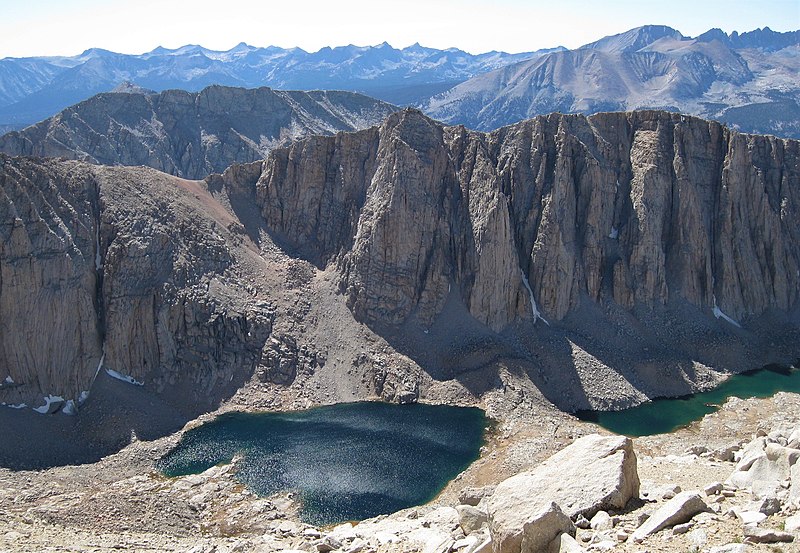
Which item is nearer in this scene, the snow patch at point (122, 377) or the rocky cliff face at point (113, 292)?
the rocky cliff face at point (113, 292)

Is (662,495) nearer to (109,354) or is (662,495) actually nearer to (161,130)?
(109,354)

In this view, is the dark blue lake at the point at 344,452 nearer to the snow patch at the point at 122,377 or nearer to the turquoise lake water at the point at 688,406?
the snow patch at the point at 122,377

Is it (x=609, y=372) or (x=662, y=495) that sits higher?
Answer: (x=662, y=495)

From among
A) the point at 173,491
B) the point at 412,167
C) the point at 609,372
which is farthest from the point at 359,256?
the point at 173,491

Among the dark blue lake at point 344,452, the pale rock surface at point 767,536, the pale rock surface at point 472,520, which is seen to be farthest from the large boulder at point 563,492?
the dark blue lake at point 344,452

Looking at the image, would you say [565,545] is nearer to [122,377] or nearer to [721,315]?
[122,377]

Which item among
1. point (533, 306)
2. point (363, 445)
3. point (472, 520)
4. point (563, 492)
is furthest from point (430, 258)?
point (563, 492)

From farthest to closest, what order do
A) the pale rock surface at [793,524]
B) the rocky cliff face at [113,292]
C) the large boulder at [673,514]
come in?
the rocky cliff face at [113,292] < the large boulder at [673,514] < the pale rock surface at [793,524]
